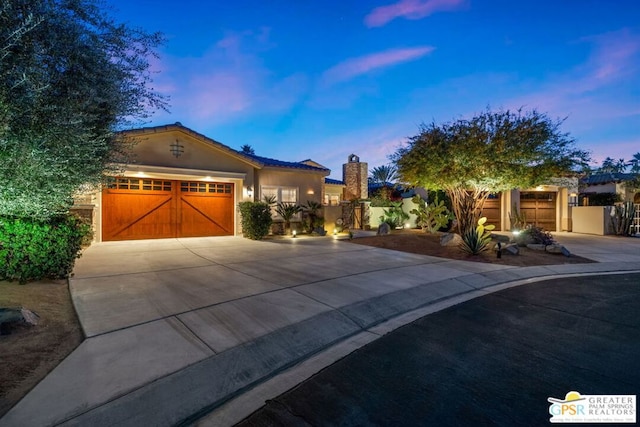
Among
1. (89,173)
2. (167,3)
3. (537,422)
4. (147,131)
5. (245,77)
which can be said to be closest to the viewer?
(537,422)

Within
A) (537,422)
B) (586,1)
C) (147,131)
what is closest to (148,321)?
(537,422)

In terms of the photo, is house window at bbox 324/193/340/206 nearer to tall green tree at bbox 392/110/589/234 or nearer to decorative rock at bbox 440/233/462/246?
tall green tree at bbox 392/110/589/234

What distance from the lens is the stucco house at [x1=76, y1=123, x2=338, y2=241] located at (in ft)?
34.6

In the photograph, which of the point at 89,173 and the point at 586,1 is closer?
the point at 89,173

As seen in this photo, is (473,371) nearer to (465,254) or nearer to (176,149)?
(465,254)

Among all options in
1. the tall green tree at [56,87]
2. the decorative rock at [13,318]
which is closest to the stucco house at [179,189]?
the tall green tree at [56,87]

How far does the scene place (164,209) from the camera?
11602mm

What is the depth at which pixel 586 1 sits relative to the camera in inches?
408

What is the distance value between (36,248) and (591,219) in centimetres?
2248

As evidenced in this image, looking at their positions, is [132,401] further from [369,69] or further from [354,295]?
[369,69]

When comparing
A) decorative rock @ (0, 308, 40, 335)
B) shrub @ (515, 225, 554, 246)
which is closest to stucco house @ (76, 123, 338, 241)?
decorative rock @ (0, 308, 40, 335)

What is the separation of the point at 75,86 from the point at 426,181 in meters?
11.7

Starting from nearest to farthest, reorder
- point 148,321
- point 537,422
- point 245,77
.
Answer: point 537,422 → point 148,321 → point 245,77

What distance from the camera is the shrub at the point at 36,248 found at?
462 centimetres
